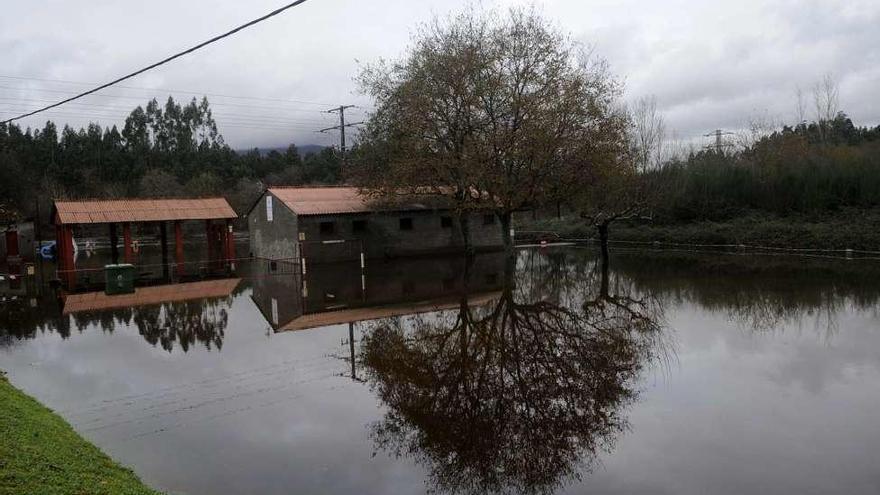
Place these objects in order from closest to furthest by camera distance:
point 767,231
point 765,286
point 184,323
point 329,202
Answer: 1. point 184,323
2. point 765,286
3. point 767,231
4. point 329,202

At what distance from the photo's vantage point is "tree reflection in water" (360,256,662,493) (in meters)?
7.14

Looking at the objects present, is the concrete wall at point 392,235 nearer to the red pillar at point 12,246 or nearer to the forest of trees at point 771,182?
the forest of trees at point 771,182

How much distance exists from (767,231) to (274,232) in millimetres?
23693

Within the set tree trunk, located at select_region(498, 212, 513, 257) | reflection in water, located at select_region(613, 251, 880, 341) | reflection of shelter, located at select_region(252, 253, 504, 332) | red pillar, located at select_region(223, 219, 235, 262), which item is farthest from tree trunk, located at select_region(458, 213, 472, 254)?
red pillar, located at select_region(223, 219, 235, 262)

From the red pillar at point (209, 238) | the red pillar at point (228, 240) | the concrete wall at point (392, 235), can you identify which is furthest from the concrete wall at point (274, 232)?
the red pillar at point (209, 238)

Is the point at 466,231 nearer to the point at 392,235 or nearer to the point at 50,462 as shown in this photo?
the point at 392,235

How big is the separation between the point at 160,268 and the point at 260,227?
5.25 metres

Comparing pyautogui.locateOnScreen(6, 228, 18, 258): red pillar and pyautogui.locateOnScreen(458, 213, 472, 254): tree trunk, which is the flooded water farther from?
pyautogui.locateOnScreen(6, 228, 18, 258): red pillar

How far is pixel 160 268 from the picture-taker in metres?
31.7

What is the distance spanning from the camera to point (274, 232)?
32125 millimetres

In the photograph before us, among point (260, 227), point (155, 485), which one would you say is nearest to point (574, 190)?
point (260, 227)

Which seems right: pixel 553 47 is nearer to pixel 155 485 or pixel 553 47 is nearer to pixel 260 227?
pixel 260 227

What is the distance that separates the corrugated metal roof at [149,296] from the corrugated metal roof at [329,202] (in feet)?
22.3

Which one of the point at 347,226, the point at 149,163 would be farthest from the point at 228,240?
the point at 149,163
